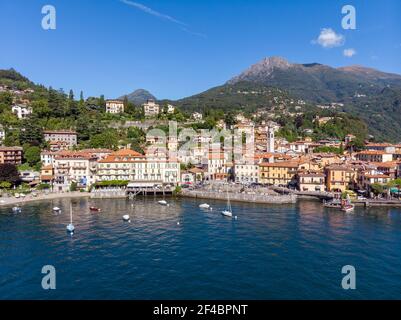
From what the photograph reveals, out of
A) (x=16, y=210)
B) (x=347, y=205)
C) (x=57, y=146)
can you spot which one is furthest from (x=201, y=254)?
(x=57, y=146)

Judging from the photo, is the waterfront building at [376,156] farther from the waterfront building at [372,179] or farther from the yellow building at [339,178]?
the yellow building at [339,178]

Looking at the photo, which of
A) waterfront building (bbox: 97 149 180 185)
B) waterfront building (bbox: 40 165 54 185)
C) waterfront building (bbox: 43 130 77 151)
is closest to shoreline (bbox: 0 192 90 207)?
waterfront building (bbox: 97 149 180 185)

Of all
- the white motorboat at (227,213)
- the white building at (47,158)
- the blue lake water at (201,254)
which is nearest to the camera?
the blue lake water at (201,254)

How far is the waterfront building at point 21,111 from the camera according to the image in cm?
9119

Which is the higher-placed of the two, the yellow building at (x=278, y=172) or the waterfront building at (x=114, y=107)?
the waterfront building at (x=114, y=107)

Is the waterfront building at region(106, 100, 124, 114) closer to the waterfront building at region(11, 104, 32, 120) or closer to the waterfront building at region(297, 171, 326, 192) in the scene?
the waterfront building at region(11, 104, 32, 120)

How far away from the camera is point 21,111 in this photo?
9206 cm

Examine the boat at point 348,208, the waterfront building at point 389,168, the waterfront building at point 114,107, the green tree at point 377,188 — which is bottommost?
the boat at point 348,208

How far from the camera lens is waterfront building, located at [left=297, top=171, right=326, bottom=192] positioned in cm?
5972

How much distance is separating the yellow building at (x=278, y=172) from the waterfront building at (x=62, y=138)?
46945 millimetres

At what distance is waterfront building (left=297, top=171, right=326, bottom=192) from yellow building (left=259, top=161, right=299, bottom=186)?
15.1 ft

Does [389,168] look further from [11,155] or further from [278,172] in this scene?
[11,155]

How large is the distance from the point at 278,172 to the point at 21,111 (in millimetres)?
74481

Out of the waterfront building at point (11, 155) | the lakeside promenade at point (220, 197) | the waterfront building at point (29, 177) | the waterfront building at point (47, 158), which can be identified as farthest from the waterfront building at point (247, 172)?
the waterfront building at point (11, 155)
